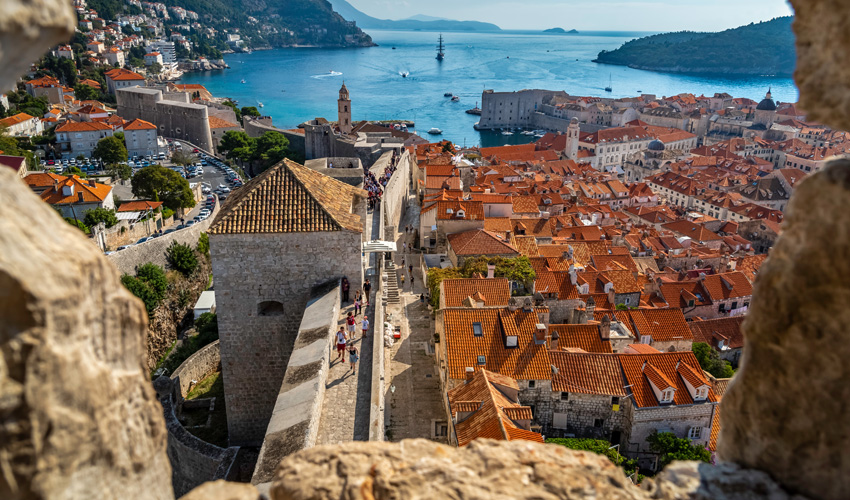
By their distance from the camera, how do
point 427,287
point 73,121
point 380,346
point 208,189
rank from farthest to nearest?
point 73,121, point 208,189, point 427,287, point 380,346

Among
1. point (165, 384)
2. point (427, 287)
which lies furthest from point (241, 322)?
point (427, 287)

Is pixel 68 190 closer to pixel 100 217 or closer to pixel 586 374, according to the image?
pixel 100 217

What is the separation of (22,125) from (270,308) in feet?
202

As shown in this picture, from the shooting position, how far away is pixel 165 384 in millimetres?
15555

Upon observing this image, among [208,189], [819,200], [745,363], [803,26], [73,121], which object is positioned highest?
[803,26]

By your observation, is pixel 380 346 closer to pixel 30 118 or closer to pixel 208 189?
pixel 208 189

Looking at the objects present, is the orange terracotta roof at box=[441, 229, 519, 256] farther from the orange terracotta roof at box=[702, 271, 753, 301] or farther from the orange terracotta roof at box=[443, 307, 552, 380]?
the orange terracotta roof at box=[702, 271, 753, 301]

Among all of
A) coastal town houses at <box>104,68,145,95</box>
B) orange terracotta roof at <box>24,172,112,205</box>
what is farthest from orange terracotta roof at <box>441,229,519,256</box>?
coastal town houses at <box>104,68,145,95</box>

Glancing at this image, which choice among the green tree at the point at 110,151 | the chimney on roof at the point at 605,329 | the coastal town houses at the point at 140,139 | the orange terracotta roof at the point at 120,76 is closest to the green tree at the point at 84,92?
the orange terracotta roof at the point at 120,76

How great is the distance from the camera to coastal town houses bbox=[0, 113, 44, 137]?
57.8 m

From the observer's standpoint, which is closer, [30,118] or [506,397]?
[506,397]

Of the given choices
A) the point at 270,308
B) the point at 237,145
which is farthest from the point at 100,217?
the point at 237,145

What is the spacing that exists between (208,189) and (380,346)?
136ft

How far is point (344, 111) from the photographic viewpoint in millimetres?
60094
